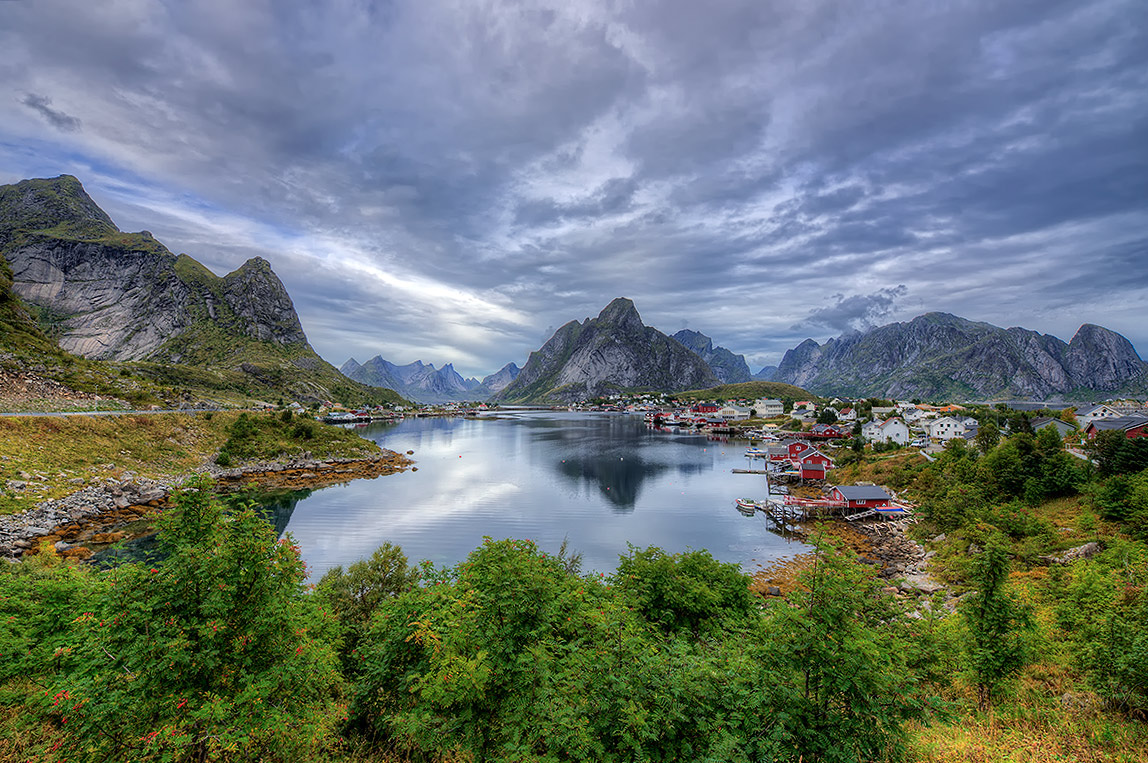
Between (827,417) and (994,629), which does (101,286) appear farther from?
(827,417)

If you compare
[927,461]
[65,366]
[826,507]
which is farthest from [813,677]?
[65,366]

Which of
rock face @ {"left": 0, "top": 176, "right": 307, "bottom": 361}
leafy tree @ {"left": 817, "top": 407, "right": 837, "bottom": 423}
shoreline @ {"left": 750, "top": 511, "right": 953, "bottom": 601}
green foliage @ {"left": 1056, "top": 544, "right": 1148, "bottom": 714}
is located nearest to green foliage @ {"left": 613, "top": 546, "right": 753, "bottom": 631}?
shoreline @ {"left": 750, "top": 511, "right": 953, "bottom": 601}

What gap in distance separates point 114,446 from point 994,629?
70289 millimetres

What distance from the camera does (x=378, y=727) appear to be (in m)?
9.77

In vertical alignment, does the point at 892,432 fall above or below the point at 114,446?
below

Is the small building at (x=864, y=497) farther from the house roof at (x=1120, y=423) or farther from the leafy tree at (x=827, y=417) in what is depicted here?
the leafy tree at (x=827, y=417)

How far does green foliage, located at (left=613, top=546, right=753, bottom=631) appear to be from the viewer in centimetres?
1705

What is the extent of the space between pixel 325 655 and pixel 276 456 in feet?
224

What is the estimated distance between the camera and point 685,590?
696 inches

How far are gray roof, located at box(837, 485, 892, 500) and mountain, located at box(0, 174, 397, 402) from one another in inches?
6563

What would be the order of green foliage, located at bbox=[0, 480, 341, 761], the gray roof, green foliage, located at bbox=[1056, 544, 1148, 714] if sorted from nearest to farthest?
green foliage, located at bbox=[0, 480, 341, 761]
green foliage, located at bbox=[1056, 544, 1148, 714]
the gray roof

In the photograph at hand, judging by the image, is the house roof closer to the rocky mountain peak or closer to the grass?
the grass

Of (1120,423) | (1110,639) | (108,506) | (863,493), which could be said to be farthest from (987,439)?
(108,506)

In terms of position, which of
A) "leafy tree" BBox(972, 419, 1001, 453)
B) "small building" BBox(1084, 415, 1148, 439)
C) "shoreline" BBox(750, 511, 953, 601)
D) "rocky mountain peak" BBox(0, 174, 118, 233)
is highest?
"rocky mountain peak" BBox(0, 174, 118, 233)
